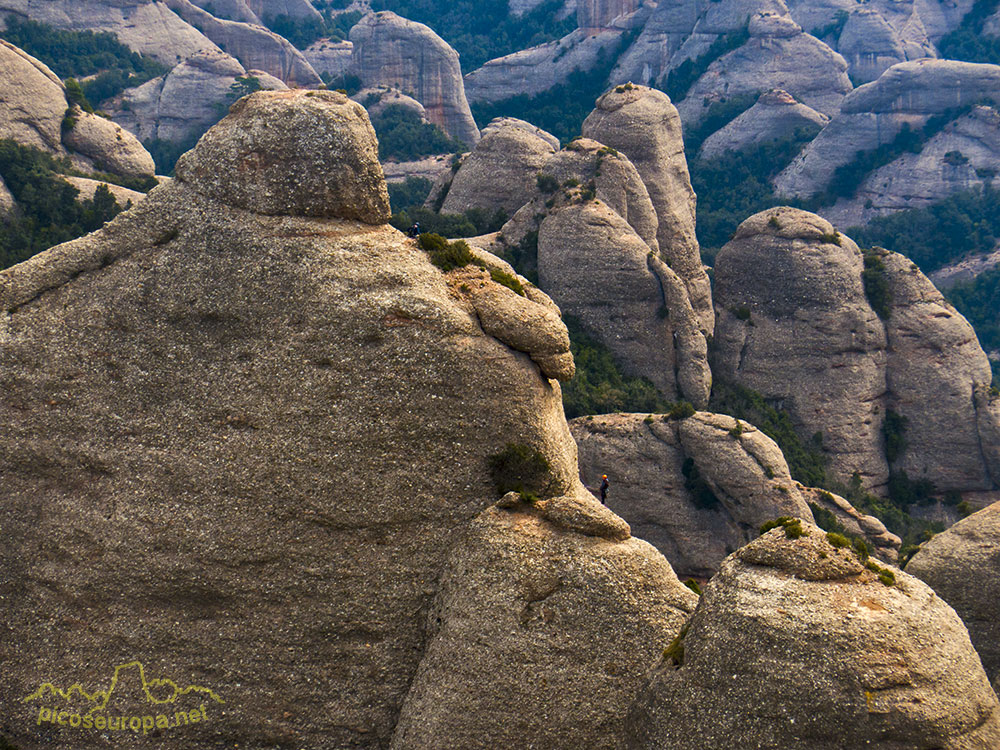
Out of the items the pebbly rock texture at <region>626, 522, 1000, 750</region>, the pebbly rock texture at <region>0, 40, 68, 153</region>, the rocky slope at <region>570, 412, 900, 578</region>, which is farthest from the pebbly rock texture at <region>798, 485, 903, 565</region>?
the pebbly rock texture at <region>0, 40, 68, 153</region>

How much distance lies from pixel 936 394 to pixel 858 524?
1832 cm

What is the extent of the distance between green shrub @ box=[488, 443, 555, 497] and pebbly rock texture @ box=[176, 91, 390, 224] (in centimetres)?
904

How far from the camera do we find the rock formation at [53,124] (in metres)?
69.6

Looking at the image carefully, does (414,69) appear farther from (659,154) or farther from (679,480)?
(679,480)

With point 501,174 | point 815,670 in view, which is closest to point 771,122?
point 501,174

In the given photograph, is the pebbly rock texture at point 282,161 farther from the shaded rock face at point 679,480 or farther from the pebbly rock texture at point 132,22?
the pebbly rock texture at point 132,22

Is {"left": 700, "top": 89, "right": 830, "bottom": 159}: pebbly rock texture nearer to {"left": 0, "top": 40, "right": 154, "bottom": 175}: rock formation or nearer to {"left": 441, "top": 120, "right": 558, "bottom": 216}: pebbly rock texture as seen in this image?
{"left": 441, "top": 120, "right": 558, "bottom": 216}: pebbly rock texture

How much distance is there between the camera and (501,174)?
75125 mm

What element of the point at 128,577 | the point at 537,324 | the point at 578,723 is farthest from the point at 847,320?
the point at 128,577

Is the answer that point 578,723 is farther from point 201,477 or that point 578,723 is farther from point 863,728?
point 201,477

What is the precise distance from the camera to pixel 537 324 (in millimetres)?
29797

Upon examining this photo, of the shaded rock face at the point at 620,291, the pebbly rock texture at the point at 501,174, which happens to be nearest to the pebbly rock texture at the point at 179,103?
the pebbly rock texture at the point at 501,174

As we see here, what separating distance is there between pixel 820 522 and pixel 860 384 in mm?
17399

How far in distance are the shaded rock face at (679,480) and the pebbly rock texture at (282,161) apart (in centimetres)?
2683
